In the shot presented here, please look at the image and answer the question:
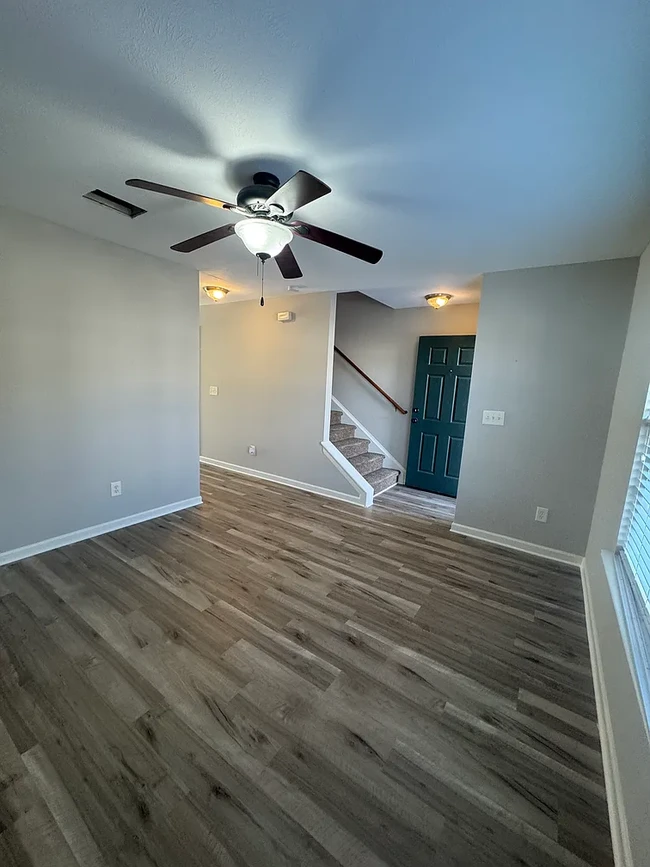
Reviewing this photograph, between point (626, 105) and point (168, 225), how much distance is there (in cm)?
250

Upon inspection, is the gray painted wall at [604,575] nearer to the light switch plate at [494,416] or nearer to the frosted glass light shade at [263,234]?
the light switch plate at [494,416]

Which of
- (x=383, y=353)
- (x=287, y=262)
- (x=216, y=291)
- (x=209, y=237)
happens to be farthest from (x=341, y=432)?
(x=209, y=237)

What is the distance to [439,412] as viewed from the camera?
4.66 metres

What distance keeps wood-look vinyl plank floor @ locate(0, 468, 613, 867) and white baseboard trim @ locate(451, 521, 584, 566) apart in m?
0.28

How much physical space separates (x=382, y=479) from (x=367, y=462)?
31 cm

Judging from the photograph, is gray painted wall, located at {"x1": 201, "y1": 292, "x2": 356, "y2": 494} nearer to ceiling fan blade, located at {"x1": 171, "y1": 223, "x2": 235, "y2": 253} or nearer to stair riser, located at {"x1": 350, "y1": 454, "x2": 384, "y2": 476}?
stair riser, located at {"x1": 350, "y1": 454, "x2": 384, "y2": 476}

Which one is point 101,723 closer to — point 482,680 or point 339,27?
point 482,680

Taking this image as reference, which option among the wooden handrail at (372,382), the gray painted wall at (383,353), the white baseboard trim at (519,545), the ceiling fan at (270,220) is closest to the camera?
the ceiling fan at (270,220)

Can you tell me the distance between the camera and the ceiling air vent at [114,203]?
2.11 meters

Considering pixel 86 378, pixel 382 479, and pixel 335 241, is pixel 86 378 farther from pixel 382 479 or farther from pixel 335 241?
pixel 382 479

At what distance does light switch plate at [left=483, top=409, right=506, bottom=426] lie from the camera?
3107mm

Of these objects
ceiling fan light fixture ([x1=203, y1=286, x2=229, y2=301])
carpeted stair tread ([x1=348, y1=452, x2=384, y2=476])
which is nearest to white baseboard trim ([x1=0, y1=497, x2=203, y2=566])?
carpeted stair tread ([x1=348, y1=452, x2=384, y2=476])

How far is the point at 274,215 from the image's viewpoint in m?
1.65

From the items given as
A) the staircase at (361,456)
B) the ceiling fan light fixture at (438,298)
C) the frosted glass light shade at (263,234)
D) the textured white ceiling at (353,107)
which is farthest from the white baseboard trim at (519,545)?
the frosted glass light shade at (263,234)
